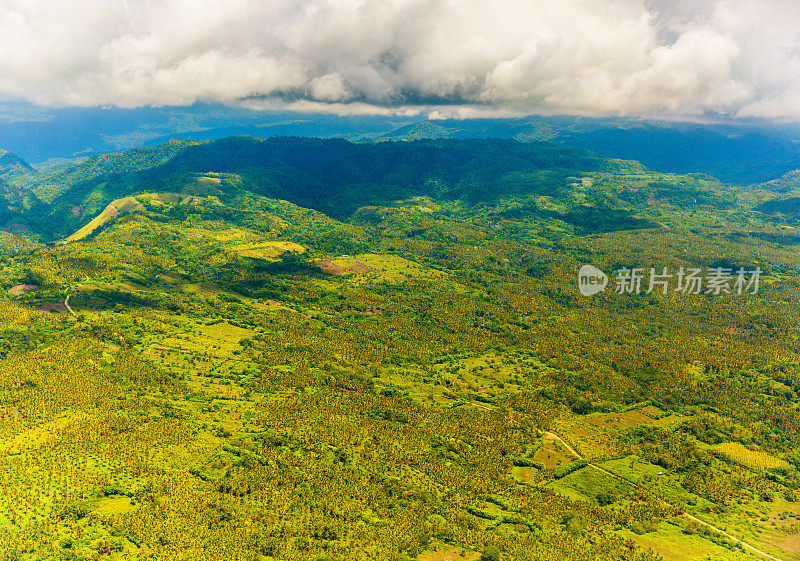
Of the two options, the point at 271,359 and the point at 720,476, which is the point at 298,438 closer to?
the point at 271,359

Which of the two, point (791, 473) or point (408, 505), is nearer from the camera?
point (408, 505)

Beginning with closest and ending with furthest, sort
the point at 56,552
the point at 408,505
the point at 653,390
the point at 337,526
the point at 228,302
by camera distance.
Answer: the point at 56,552
the point at 337,526
the point at 408,505
the point at 653,390
the point at 228,302

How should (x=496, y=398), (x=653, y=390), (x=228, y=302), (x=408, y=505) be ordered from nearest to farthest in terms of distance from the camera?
1. (x=408, y=505)
2. (x=496, y=398)
3. (x=653, y=390)
4. (x=228, y=302)

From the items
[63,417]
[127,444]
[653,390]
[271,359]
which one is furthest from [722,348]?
[63,417]

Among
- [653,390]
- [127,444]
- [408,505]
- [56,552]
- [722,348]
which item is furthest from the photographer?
[722,348]

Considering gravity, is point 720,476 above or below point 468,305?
below

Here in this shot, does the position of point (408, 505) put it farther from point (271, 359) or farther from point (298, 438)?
point (271, 359)

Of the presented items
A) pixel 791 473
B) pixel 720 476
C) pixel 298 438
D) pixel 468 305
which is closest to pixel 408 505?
pixel 298 438

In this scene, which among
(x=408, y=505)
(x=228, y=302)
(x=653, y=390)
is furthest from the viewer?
(x=228, y=302)

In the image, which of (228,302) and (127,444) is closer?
(127,444)
